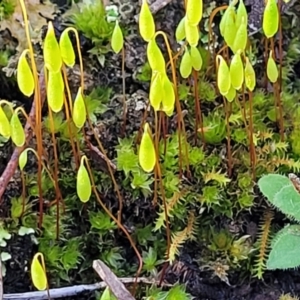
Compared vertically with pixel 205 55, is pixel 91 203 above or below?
below

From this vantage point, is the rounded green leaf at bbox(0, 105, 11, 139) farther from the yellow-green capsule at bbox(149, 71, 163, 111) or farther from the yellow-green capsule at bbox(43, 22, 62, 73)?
the yellow-green capsule at bbox(149, 71, 163, 111)

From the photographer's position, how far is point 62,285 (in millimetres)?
1127

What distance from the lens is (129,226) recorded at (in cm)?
118

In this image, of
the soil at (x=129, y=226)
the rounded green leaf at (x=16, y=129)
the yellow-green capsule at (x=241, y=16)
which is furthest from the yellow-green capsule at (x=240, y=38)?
the rounded green leaf at (x=16, y=129)

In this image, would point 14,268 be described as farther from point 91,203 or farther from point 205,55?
point 205,55

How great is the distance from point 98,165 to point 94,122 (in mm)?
93

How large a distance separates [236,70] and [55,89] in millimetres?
311

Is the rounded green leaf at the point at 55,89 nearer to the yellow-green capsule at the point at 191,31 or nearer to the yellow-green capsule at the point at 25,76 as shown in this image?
the yellow-green capsule at the point at 25,76

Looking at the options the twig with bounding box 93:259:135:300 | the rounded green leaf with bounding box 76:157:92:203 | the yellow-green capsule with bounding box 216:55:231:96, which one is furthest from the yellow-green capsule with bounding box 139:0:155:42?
the twig with bounding box 93:259:135:300

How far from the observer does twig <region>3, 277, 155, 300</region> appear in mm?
1058

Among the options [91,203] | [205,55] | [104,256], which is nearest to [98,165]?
[91,203]

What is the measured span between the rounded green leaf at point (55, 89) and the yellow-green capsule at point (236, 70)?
294mm

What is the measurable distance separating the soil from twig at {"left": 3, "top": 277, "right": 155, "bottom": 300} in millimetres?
16

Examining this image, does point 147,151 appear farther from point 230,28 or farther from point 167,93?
point 230,28
